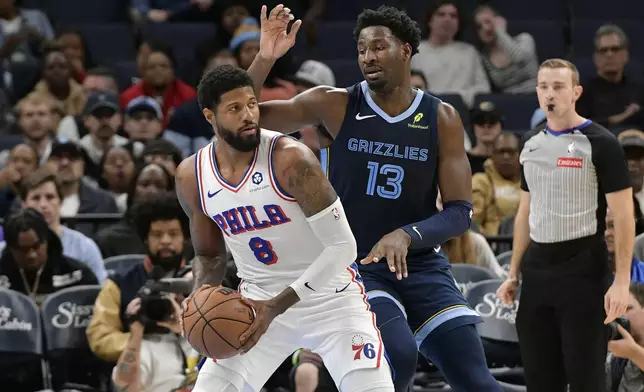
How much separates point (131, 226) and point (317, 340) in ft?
11.8

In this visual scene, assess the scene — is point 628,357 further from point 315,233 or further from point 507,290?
point 315,233

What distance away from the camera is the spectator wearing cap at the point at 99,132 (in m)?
9.23

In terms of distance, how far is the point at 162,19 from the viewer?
11141 mm

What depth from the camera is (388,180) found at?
15.3 feet

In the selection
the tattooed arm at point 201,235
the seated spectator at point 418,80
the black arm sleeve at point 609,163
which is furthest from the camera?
the seated spectator at point 418,80

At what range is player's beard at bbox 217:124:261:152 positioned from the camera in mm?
4285

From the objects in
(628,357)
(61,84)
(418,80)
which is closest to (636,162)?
(418,80)

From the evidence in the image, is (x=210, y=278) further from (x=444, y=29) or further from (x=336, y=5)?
(x=336, y=5)

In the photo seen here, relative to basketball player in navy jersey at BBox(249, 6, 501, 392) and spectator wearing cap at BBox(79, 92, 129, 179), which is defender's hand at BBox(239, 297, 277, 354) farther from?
spectator wearing cap at BBox(79, 92, 129, 179)

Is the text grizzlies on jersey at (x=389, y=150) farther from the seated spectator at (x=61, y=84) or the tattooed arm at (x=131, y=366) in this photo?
the seated spectator at (x=61, y=84)

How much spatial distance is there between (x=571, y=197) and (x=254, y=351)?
6.24 ft

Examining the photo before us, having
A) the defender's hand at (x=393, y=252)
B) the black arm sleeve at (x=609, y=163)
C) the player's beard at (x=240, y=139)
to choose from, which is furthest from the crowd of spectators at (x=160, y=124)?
the player's beard at (x=240, y=139)

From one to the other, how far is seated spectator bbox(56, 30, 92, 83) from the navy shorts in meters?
6.34

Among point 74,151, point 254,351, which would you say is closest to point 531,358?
point 254,351
